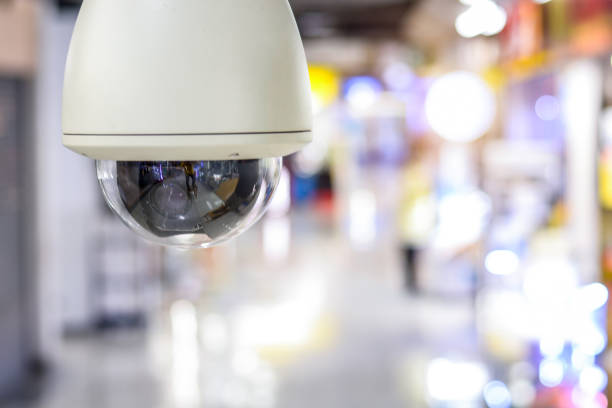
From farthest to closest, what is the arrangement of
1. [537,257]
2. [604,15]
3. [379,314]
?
1. [379,314]
2. [537,257]
3. [604,15]

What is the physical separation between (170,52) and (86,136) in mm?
146

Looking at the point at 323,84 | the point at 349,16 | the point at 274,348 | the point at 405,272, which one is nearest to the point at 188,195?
the point at 274,348

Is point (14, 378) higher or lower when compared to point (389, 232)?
lower

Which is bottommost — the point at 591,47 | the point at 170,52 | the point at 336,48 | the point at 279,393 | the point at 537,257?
the point at 279,393

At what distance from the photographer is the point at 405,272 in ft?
33.2

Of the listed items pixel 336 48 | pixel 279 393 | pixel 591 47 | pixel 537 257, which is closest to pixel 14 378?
pixel 279 393

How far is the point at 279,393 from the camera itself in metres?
6.20

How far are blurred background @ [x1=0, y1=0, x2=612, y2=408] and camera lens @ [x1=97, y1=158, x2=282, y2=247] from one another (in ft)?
9.49

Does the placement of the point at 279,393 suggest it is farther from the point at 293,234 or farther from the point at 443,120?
the point at 293,234

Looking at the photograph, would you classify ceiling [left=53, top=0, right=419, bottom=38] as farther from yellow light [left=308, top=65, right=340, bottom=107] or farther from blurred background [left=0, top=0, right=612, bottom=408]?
yellow light [left=308, top=65, right=340, bottom=107]

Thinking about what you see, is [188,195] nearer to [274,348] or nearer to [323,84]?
[274,348]

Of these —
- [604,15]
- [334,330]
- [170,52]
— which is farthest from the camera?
[334,330]

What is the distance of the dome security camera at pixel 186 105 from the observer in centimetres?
90

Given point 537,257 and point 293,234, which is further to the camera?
point 293,234
